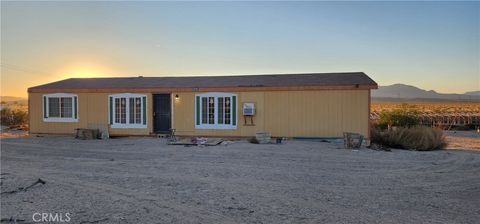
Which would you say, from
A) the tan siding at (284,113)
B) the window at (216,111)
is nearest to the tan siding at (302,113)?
the tan siding at (284,113)

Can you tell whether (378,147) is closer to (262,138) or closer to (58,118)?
(262,138)

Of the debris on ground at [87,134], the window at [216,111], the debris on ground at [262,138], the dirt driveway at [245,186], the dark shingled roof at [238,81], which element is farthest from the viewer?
the debris on ground at [87,134]

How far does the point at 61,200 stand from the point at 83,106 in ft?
34.6

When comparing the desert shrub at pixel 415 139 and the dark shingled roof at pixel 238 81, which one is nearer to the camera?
the desert shrub at pixel 415 139

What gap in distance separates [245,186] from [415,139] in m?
7.82

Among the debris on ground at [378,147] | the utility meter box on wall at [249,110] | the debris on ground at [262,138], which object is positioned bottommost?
the debris on ground at [378,147]

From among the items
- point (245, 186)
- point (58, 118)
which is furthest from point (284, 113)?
point (58, 118)

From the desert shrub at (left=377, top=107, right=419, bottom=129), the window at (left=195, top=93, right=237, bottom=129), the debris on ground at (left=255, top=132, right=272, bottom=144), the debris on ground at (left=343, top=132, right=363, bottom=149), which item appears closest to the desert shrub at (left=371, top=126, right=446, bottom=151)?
the debris on ground at (left=343, top=132, right=363, bottom=149)

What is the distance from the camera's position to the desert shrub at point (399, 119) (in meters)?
14.6

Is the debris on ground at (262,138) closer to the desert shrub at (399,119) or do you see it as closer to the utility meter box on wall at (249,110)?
the utility meter box on wall at (249,110)

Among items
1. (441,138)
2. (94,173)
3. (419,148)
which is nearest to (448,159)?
(419,148)

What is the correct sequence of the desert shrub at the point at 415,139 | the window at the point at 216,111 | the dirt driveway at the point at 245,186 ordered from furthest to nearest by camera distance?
the window at the point at 216,111 → the desert shrub at the point at 415,139 → the dirt driveway at the point at 245,186

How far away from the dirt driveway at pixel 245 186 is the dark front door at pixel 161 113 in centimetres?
381

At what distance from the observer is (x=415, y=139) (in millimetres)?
11281
